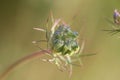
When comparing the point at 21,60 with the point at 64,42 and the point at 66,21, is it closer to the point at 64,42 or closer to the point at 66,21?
the point at 64,42

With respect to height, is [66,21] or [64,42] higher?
[64,42]

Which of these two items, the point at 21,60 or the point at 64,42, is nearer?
the point at 21,60

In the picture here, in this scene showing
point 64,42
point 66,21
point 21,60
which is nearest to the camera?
point 21,60

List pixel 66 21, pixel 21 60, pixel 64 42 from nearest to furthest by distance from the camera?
pixel 21 60 < pixel 64 42 < pixel 66 21

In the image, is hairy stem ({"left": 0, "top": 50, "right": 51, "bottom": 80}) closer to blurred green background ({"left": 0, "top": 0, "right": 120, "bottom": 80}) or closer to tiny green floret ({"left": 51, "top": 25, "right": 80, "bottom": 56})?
tiny green floret ({"left": 51, "top": 25, "right": 80, "bottom": 56})

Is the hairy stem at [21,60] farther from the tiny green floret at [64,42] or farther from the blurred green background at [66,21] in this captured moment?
the blurred green background at [66,21]

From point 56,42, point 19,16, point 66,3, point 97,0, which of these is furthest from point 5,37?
point 56,42

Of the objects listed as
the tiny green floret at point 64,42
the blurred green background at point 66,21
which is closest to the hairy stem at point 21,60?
the tiny green floret at point 64,42

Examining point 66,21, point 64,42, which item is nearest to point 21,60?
point 64,42
